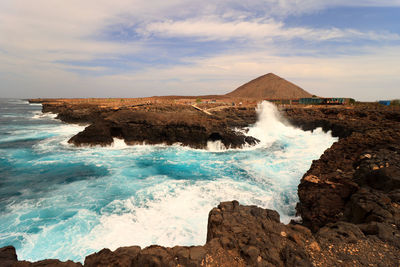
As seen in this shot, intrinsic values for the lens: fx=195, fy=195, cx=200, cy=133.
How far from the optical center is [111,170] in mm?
13273

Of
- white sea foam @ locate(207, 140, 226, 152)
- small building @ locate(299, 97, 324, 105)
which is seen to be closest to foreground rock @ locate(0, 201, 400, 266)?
white sea foam @ locate(207, 140, 226, 152)

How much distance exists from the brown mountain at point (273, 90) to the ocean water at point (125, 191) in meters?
96.8

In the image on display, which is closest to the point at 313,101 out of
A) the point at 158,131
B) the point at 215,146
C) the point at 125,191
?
the point at 215,146

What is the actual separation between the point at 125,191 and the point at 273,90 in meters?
115

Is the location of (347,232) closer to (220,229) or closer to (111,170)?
(220,229)

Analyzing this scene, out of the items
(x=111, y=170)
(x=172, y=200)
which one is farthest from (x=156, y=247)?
(x=111, y=170)

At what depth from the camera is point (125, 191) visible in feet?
33.6

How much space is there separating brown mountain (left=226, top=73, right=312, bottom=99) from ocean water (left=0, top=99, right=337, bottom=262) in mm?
96815

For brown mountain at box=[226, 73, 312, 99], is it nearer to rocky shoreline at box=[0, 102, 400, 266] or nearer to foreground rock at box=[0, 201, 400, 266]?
rocky shoreline at box=[0, 102, 400, 266]

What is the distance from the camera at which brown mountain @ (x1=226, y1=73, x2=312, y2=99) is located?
108 meters

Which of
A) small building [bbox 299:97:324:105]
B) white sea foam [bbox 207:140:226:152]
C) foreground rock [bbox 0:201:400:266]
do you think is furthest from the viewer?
small building [bbox 299:97:324:105]

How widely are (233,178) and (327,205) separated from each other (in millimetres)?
6510

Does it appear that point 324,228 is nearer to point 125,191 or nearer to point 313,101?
point 125,191

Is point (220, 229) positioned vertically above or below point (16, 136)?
above
